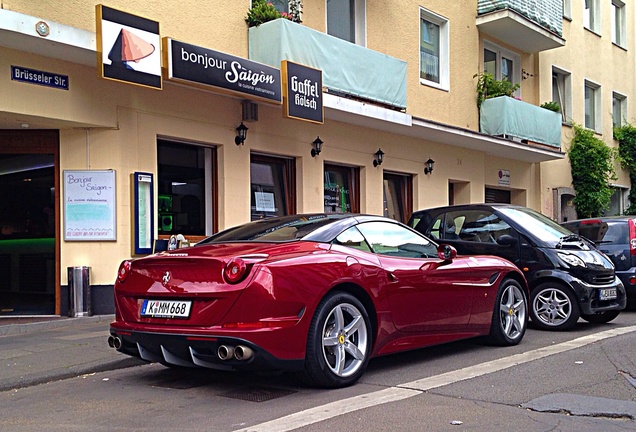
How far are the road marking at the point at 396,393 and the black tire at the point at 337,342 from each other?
0.29 m

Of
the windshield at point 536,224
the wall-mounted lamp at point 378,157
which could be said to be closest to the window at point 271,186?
the wall-mounted lamp at point 378,157

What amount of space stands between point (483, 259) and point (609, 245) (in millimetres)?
4370

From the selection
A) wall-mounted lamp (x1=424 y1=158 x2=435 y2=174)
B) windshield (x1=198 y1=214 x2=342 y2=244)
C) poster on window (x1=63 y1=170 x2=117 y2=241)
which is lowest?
windshield (x1=198 y1=214 x2=342 y2=244)

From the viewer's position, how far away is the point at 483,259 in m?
7.73

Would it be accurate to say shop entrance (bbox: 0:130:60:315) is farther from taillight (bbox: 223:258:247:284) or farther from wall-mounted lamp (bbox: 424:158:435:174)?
wall-mounted lamp (bbox: 424:158:435:174)

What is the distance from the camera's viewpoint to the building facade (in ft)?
32.8

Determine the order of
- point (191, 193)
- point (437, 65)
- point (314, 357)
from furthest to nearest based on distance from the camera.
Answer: point (437, 65), point (191, 193), point (314, 357)

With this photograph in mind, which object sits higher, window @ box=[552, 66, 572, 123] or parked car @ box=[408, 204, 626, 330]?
window @ box=[552, 66, 572, 123]

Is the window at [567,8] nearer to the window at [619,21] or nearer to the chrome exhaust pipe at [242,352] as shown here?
the window at [619,21]

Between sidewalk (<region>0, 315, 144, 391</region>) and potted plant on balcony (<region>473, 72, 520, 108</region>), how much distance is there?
11.7 m

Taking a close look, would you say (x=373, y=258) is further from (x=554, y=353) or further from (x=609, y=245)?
(x=609, y=245)

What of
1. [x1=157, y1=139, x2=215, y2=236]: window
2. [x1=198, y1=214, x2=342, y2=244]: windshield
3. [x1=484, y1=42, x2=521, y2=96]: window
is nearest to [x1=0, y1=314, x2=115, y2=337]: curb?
[x1=157, y1=139, x2=215, y2=236]: window

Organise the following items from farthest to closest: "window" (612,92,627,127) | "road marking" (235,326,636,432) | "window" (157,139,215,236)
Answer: "window" (612,92,627,127), "window" (157,139,215,236), "road marking" (235,326,636,432)

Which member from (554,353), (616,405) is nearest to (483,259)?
(554,353)
